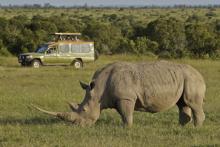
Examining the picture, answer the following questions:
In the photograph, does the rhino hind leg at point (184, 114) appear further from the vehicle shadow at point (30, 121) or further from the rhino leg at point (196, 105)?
the vehicle shadow at point (30, 121)

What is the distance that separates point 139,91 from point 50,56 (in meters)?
25.9

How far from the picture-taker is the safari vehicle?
38.0 m

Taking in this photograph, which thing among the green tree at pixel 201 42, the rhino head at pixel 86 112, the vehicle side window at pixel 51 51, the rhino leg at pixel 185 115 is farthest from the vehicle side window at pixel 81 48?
the rhino head at pixel 86 112

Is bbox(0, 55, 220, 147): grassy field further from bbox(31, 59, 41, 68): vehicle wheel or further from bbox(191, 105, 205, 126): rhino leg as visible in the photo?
bbox(31, 59, 41, 68): vehicle wheel

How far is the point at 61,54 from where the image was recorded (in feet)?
128

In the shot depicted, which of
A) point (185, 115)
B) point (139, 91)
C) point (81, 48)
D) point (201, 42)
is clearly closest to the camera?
point (139, 91)

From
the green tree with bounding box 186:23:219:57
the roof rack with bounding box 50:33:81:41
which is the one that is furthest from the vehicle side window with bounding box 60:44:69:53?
the green tree with bounding box 186:23:219:57

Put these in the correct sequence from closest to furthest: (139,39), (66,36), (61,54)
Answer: (61,54), (66,36), (139,39)

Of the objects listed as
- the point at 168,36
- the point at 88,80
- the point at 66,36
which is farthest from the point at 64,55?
the point at 168,36

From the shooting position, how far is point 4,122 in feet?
46.2

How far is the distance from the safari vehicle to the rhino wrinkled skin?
2480 centimetres

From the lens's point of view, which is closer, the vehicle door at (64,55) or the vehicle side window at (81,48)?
the vehicle door at (64,55)

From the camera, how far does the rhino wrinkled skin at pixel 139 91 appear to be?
41.9 ft

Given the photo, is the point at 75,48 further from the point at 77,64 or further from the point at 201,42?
the point at 201,42
